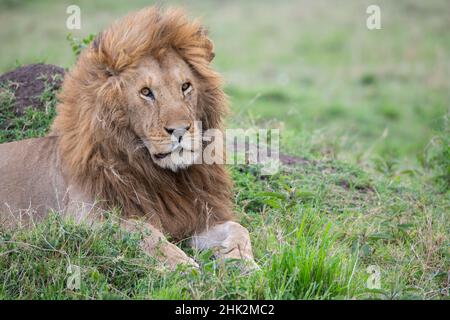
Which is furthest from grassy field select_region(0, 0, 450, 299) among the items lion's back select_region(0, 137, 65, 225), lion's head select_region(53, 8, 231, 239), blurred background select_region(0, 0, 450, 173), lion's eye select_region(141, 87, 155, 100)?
lion's eye select_region(141, 87, 155, 100)

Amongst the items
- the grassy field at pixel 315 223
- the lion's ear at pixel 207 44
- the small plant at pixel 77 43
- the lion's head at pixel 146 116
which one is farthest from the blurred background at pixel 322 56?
the lion's head at pixel 146 116

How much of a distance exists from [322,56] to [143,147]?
1031cm

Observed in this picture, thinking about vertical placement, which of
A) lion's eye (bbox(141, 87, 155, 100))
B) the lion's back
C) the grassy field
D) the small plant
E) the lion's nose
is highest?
the small plant

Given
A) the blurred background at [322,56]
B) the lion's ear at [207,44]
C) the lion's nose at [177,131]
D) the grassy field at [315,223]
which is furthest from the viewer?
the blurred background at [322,56]

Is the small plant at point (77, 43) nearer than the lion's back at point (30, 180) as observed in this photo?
No

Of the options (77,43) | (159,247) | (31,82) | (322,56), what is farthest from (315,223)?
(322,56)

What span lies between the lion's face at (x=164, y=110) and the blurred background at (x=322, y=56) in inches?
142

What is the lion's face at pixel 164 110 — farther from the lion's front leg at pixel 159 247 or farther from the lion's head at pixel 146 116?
the lion's front leg at pixel 159 247

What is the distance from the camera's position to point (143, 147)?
14.1ft

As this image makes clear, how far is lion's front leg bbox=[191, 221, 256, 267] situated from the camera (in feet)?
13.9

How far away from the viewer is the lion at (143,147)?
418cm

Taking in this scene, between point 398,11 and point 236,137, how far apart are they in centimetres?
1051

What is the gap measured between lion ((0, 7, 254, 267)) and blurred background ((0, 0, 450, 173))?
330 centimetres

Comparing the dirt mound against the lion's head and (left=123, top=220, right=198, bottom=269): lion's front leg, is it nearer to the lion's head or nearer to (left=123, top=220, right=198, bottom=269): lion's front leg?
the lion's head
